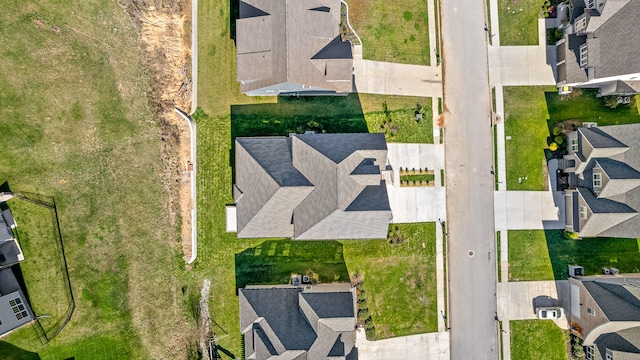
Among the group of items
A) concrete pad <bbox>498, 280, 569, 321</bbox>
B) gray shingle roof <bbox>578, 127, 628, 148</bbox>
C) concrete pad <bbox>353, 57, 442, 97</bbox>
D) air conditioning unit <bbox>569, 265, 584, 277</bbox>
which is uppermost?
concrete pad <bbox>353, 57, 442, 97</bbox>

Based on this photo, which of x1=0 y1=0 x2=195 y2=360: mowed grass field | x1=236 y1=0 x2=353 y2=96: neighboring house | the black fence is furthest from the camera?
x1=0 y1=0 x2=195 y2=360: mowed grass field

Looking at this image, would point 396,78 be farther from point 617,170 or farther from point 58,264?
point 58,264

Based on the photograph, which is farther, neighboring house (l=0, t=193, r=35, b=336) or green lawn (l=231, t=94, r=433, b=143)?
green lawn (l=231, t=94, r=433, b=143)

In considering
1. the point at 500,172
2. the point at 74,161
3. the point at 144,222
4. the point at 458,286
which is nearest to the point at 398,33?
the point at 500,172

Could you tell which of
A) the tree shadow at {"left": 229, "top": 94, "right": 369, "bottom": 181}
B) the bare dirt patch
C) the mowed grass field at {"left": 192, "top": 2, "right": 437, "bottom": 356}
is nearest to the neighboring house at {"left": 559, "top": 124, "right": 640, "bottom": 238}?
the mowed grass field at {"left": 192, "top": 2, "right": 437, "bottom": 356}

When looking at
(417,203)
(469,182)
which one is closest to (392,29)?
(469,182)

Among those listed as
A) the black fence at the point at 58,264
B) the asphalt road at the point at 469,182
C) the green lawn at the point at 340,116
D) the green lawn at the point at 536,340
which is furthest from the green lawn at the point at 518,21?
the black fence at the point at 58,264

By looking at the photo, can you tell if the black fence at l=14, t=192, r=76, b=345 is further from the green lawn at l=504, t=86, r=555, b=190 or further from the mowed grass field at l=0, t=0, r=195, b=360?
the green lawn at l=504, t=86, r=555, b=190

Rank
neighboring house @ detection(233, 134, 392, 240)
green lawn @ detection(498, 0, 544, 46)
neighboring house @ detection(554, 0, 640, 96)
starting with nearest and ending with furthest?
1. neighboring house @ detection(233, 134, 392, 240)
2. neighboring house @ detection(554, 0, 640, 96)
3. green lawn @ detection(498, 0, 544, 46)
